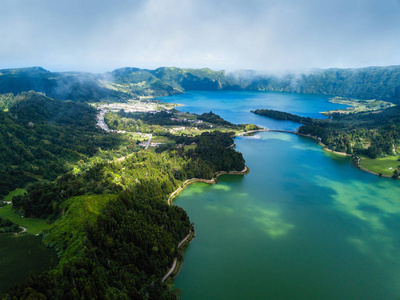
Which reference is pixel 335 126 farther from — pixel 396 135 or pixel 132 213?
pixel 132 213

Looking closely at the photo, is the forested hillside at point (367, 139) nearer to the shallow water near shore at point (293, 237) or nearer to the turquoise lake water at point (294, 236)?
the turquoise lake water at point (294, 236)

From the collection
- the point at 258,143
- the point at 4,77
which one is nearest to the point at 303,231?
the point at 258,143

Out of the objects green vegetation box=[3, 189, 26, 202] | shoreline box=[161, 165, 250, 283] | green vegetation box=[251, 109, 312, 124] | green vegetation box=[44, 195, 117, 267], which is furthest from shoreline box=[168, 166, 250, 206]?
green vegetation box=[251, 109, 312, 124]

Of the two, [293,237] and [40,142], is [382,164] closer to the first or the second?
[293,237]

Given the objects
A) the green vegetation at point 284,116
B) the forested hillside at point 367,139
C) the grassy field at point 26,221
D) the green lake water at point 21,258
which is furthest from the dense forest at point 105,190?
the green vegetation at point 284,116

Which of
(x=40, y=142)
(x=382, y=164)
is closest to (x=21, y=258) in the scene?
(x=40, y=142)

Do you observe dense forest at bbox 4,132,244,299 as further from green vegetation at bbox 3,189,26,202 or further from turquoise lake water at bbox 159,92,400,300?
green vegetation at bbox 3,189,26,202
